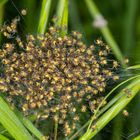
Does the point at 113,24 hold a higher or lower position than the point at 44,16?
lower

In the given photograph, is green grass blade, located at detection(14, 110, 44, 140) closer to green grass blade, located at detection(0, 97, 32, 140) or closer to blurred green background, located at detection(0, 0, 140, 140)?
green grass blade, located at detection(0, 97, 32, 140)

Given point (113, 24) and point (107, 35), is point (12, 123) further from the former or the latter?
point (113, 24)

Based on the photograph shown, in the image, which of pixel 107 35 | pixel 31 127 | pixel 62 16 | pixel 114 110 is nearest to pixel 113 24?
pixel 107 35

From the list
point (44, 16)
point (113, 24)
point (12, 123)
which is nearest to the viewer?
point (12, 123)

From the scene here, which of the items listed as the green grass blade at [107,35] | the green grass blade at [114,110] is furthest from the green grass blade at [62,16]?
the green grass blade at [114,110]

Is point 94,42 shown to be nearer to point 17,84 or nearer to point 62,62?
point 62,62

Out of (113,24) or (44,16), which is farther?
(113,24)

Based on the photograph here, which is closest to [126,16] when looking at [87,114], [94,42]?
[94,42]
